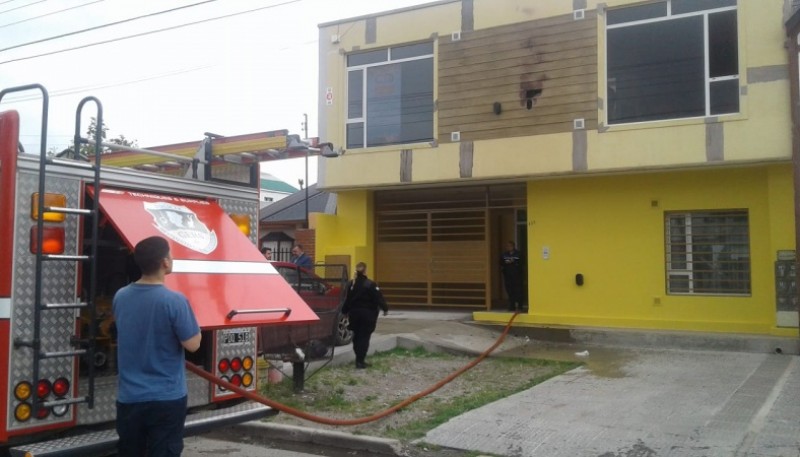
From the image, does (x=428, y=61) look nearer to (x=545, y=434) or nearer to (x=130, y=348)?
(x=545, y=434)

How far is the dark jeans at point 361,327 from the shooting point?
10859 millimetres

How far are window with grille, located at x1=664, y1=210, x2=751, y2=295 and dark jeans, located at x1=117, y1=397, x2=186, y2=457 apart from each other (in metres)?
12.4

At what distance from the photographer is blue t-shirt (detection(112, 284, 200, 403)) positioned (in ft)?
13.7

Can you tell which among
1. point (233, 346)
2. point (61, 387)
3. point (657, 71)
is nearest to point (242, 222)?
point (233, 346)

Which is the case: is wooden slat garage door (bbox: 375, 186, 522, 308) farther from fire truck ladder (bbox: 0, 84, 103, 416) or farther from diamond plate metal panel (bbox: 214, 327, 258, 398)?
fire truck ladder (bbox: 0, 84, 103, 416)

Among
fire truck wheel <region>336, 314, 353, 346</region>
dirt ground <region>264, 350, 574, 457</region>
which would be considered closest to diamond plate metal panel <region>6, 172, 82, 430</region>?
dirt ground <region>264, 350, 574, 457</region>

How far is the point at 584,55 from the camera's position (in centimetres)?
1485

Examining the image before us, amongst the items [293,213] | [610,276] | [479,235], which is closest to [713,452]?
[610,276]

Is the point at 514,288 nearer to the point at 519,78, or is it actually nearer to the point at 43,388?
the point at 519,78

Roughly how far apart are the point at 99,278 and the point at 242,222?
3.95 feet

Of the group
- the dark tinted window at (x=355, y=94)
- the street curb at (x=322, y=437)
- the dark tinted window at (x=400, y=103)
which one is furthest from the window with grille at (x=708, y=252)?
the street curb at (x=322, y=437)

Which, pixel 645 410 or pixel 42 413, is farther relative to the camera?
pixel 645 410

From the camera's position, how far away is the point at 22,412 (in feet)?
15.2

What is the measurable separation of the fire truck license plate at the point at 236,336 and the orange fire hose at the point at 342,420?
477 millimetres
